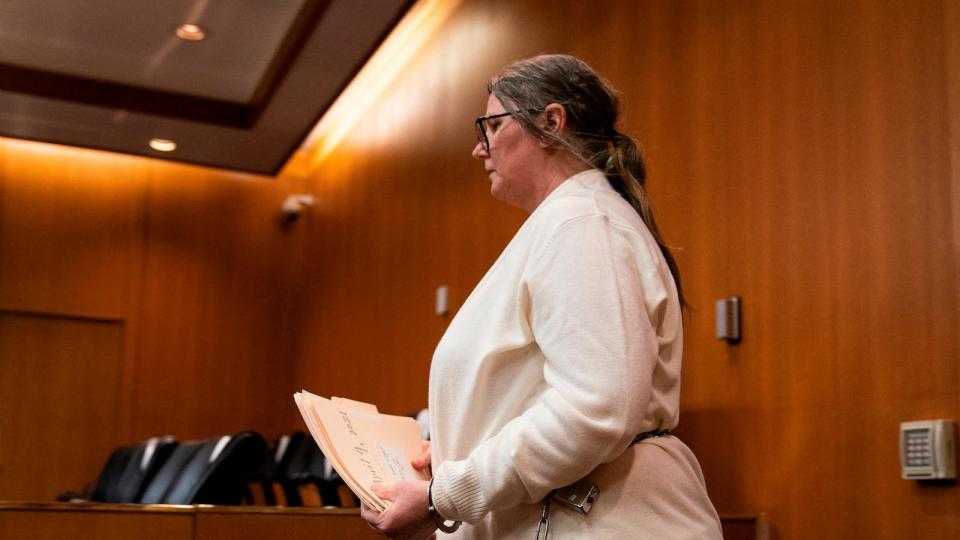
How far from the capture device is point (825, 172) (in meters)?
3.31

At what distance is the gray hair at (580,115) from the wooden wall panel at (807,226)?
1.34 meters

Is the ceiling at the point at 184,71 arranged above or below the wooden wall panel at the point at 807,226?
above

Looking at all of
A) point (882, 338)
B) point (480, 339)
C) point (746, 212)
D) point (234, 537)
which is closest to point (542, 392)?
point (480, 339)

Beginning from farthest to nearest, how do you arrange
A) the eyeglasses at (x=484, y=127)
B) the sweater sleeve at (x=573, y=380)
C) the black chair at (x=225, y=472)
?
the black chair at (x=225, y=472), the eyeglasses at (x=484, y=127), the sweater sleeve at (x=573, y=380)

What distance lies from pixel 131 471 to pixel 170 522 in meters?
3.29

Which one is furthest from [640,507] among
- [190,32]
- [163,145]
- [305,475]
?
[163,145]

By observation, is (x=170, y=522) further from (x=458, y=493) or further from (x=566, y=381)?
(x=566, y=381)

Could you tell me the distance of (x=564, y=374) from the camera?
1.52 m

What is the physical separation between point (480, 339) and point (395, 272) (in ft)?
17.9

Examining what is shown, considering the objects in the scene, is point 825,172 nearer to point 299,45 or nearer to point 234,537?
point 234,537

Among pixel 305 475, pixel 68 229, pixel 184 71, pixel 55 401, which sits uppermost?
pixel 184 71

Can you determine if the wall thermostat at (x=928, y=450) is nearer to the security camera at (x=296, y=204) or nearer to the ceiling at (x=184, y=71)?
the ceiling at (x=184, y=71)

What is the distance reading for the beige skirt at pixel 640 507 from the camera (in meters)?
1.54

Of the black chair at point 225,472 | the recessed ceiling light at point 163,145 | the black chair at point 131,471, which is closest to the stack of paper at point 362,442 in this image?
the black chair at point 225,472
